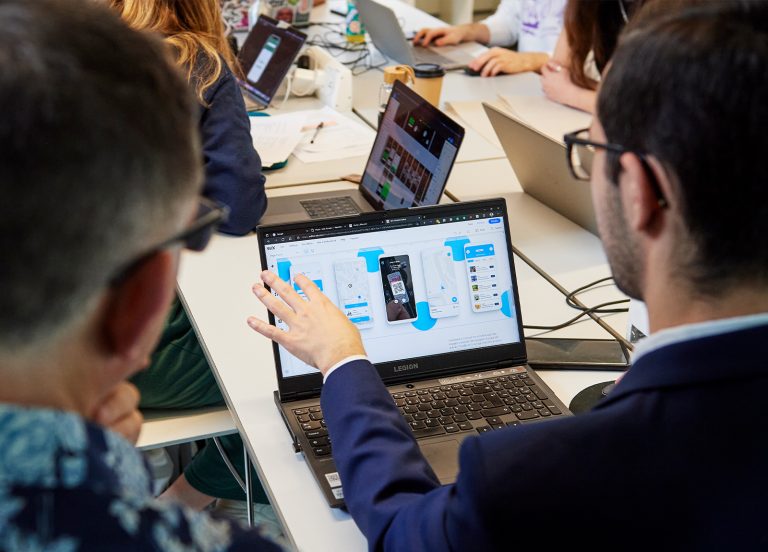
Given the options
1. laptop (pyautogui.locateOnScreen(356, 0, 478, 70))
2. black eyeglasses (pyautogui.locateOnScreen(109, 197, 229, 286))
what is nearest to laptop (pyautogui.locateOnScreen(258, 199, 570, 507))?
black eyeglasses (pyautogui.locateOnScreen(109, 197, 229, 286))

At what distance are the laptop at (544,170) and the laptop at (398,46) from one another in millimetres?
894

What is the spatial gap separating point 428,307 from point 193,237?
2.66 feet

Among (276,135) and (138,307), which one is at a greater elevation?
(138,307)

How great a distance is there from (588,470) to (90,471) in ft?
1.47

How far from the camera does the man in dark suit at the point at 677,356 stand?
0.83 m

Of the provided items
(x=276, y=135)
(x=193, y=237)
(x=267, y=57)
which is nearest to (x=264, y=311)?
(x=276, y=135)

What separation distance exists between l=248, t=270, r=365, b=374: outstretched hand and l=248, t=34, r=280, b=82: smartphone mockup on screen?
1539 mm

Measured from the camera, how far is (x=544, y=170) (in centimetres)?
212

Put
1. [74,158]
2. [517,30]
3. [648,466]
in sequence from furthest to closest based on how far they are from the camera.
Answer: [517,30] < [648,466] < [74,158]

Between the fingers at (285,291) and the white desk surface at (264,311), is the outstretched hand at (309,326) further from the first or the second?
the white desk surface at (264,311)

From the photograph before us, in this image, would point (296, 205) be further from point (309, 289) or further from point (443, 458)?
point (443, 458)

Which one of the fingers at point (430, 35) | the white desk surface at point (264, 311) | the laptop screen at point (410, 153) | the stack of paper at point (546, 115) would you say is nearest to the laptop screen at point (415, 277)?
the white desk surface at point (264, 311)

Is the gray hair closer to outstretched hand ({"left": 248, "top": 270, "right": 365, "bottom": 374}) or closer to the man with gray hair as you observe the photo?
the man with gray hair

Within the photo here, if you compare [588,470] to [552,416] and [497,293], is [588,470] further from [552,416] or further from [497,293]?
[497,293]
